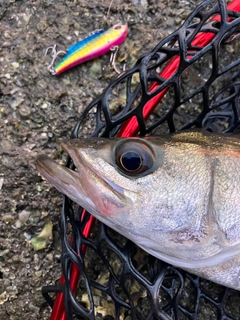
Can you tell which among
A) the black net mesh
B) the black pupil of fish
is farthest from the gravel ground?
the black pupil of fish

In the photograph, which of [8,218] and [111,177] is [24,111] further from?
[111,177]

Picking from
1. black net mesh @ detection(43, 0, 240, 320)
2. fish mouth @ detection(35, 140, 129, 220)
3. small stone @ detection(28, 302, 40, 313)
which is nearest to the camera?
fish mouth @ detection(35, 140, 129, 220)

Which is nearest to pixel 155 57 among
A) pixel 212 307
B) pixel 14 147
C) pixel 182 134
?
pixel 182 134

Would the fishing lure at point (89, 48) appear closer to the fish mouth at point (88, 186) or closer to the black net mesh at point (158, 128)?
the black net mesh at point (158, 128)

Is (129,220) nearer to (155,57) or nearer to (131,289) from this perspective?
(131,289)

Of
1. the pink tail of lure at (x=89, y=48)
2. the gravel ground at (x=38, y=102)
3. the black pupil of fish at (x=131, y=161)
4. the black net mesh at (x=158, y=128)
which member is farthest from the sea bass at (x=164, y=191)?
the pink tail of lure at (x=89, y=48)

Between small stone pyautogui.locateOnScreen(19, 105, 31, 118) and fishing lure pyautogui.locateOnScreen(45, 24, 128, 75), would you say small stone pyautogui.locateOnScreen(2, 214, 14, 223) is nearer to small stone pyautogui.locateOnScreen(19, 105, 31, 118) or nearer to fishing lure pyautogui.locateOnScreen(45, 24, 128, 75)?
small stone pyautogui.locateOnScreen(19, 105, 31, 118)
